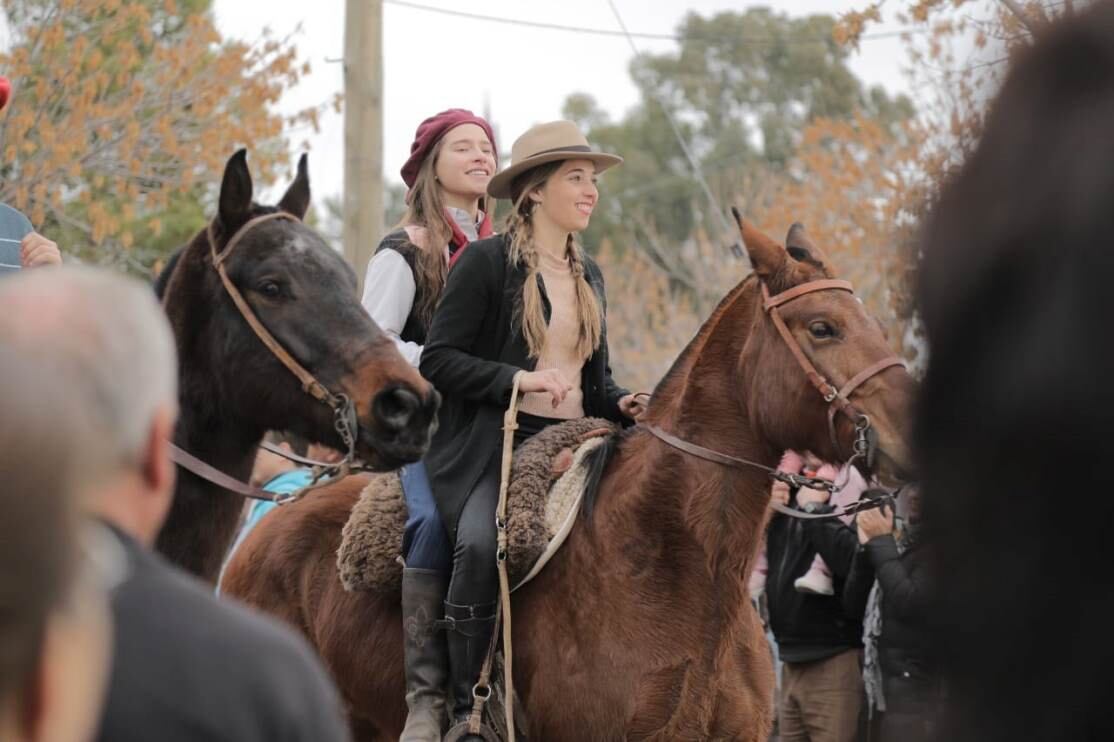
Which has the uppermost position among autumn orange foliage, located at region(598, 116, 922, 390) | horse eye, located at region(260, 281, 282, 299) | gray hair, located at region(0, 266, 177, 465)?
autumn orange foliage, located at region(598, 116, 922, 390)

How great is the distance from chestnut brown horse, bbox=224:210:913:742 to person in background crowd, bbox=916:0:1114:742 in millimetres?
3916

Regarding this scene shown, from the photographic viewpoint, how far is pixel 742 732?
550 cm

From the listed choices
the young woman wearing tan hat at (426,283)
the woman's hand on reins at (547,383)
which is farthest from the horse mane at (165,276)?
the woman's hand on reins at (547,383)

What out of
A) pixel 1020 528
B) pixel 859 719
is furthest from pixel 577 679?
pixel 1020 528

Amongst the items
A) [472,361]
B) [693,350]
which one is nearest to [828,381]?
[693,350]

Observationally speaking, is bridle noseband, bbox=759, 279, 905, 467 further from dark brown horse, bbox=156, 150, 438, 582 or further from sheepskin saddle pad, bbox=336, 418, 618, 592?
dark brown horse, bbox=156, 150, 438, 582

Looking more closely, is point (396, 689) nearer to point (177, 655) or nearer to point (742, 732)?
point (742, 732)

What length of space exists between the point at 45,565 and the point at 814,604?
675 centimetres

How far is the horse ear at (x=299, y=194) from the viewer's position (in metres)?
5.34

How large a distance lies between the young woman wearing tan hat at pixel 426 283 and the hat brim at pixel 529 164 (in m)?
0.20

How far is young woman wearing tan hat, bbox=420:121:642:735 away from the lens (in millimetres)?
5691

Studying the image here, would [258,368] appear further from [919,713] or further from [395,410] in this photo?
[919,713]

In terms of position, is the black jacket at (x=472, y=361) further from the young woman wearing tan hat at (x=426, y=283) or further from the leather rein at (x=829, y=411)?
the leather rein at (x=829, y=411)

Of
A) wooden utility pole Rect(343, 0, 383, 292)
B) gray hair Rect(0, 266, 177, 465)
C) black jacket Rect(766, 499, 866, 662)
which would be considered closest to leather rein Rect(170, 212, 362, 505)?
gray hair Rect(0, 266, 177, 465)
